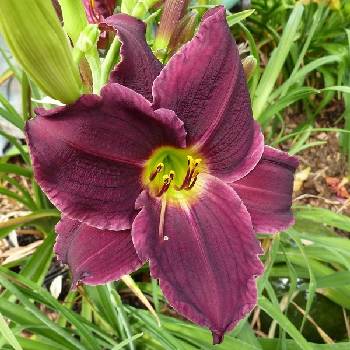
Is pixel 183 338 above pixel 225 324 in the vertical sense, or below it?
below

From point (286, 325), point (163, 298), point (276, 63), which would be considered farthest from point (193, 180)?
point (276, 63)

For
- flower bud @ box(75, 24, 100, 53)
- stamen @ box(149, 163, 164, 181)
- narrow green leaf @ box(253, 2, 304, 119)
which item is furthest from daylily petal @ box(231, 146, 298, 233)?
narrow green leaf @ box(253, 2, 304, 119)

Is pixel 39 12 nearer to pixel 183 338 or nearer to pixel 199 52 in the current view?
pixel 199 52

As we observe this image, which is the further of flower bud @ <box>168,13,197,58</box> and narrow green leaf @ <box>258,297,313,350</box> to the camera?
narrow green leaf @ <box>258,297,313,350</box>

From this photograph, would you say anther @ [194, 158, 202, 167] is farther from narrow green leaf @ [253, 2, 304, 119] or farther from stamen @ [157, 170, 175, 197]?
narrow green leaf @ [253, 2, 304, 119]

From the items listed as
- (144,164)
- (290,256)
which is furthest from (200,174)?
(290,256)

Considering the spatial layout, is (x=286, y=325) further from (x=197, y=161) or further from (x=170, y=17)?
(x=170, y=17)

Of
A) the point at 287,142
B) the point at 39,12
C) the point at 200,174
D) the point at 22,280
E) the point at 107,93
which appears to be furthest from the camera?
the point at 287,142

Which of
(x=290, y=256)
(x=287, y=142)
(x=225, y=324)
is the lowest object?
(x=287, y=142)
